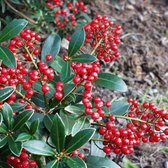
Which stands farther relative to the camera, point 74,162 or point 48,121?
point 48,121

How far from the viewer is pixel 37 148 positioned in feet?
6.59

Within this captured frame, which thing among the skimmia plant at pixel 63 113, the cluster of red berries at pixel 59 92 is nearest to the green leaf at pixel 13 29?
the skimmia plant at pixel 63 113

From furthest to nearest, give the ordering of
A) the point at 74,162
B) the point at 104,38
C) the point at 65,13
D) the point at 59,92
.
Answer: the point at 65,13 → the point at 104,38 → the point at 59,92 → the point at 74,162

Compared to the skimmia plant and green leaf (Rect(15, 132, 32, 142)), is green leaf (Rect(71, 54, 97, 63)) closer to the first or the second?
the skimmia plant

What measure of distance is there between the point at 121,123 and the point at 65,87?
1286mm

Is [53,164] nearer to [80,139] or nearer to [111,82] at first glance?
[80,139]

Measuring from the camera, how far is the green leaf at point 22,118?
6.69 feet

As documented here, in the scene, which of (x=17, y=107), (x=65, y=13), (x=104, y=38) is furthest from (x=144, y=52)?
(x=17, y=107)

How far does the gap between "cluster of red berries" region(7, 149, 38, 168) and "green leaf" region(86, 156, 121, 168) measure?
0.29m

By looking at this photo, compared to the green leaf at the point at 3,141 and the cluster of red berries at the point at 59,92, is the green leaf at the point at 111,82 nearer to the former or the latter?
the cluster of red berries at the point at 59,92

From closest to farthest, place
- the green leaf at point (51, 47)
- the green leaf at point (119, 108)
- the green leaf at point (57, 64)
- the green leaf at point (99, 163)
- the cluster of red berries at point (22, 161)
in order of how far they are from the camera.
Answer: the cluster of red berries at point (22, 161) → the green leaf at point (99, 163) → the green leaf at point (119, 108) → the green leaf at point (57, 64) → the green leaf at point (51, 47)

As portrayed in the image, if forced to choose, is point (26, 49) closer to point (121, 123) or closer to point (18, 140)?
point (18, 140)

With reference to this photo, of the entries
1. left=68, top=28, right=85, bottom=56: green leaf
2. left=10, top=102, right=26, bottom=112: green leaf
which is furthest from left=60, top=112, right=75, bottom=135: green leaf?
left=68, top=28, right=85, bottom=56: green leaf

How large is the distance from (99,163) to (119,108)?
0.33 metres
